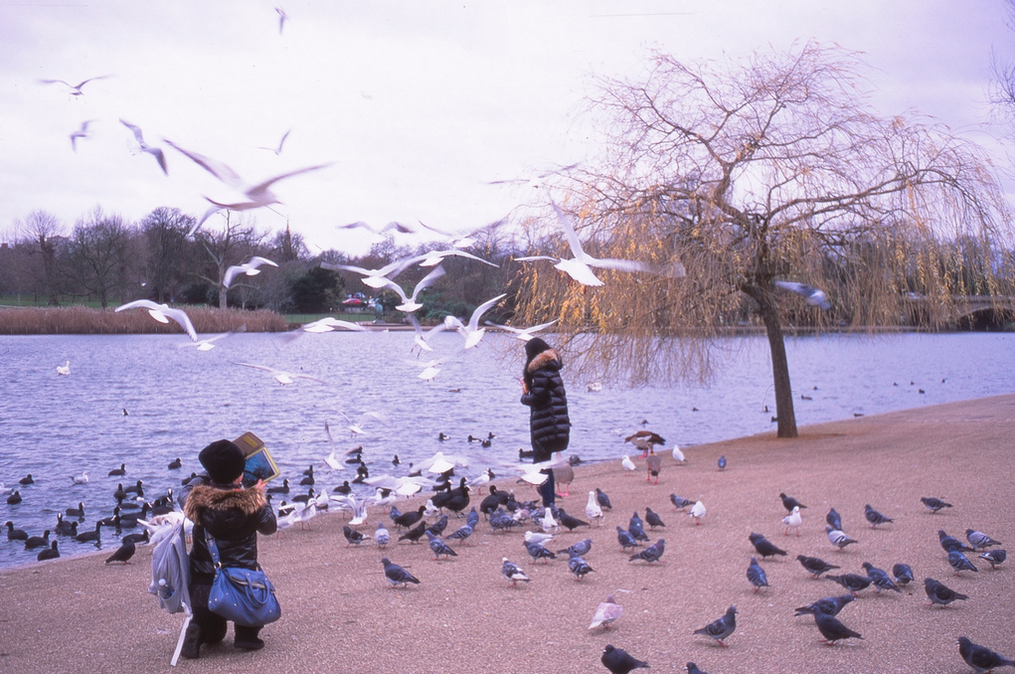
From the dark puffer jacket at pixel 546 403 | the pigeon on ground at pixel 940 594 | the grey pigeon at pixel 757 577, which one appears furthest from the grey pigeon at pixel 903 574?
the dark puffer jacket at pixel 546 403

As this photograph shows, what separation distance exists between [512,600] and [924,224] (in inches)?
424

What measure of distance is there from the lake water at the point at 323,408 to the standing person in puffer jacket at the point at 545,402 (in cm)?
121

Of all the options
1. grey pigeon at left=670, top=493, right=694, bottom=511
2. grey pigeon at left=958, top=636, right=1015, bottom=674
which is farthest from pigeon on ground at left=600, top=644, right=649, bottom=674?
grey pigeon at left=670, top=493, right=694, bottom=511

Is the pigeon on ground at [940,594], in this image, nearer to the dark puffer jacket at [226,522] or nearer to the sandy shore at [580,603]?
the sandy shore at [580,603]

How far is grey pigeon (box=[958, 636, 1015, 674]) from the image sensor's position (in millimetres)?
4180

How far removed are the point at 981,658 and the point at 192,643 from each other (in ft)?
14.5

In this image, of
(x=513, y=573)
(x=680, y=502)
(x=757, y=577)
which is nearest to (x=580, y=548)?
(x=513, y=573)

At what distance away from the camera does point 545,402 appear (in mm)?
8602

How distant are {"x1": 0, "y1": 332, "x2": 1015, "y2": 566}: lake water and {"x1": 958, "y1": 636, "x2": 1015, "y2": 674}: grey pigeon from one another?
481 centimetres

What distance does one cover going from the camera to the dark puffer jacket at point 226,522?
4559 mm

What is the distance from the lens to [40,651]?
16.5ft

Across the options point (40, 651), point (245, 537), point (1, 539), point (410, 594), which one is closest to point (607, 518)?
point (410, 594)

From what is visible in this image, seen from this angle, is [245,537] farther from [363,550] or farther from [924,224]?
[924,224]

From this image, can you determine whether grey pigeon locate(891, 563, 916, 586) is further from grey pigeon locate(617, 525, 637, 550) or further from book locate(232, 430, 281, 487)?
book locate(232, 430, 281, 487)
